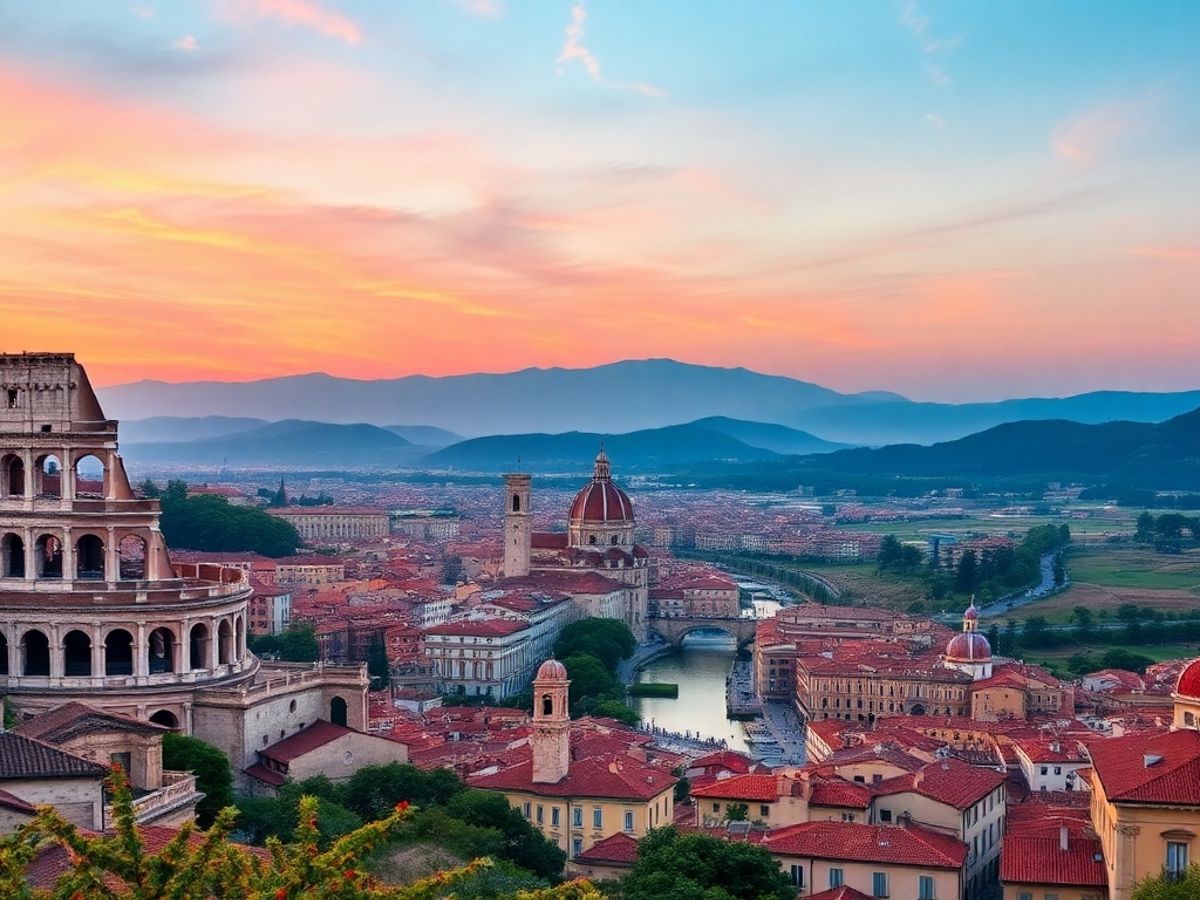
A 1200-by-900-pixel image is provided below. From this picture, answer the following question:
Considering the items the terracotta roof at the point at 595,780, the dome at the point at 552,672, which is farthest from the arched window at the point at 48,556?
the dome at the point at 552,672

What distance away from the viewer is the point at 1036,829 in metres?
29.8

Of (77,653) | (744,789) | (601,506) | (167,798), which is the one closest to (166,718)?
(77,653)

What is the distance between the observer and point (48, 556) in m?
35.0

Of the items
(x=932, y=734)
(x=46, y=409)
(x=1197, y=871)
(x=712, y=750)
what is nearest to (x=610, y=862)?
(x=1197, y=871)

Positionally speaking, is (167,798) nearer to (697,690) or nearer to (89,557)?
(89,557)

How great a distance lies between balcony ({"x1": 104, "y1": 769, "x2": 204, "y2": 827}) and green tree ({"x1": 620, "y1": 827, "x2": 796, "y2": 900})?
301 inches

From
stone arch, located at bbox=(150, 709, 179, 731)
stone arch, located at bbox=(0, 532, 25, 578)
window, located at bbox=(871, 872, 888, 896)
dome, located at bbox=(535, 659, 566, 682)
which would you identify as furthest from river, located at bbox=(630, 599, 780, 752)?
stone arch, located at bbox=(0, 532, 25, 578)

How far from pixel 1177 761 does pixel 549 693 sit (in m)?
14.3

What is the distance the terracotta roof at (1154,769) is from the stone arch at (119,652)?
20.5 metres

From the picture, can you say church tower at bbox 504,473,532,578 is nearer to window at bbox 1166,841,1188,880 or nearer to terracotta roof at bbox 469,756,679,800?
terracotta roof at bbox 469,756,679,800

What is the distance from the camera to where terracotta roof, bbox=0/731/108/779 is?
68.1 feet

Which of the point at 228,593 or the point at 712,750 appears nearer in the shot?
the point at 228,593

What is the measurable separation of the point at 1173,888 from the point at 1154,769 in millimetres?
4681

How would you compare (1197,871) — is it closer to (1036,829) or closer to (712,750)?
(1036,829)
